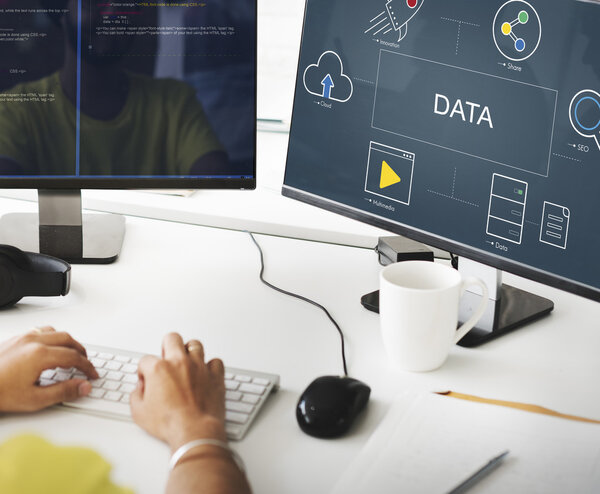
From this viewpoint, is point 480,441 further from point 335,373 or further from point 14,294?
point 14,294

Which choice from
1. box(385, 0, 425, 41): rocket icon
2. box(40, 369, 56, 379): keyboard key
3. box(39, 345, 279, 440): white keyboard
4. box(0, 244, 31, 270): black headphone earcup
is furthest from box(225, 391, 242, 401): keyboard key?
box(385, 0, 425, 41): rocket icon

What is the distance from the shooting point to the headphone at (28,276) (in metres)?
1.12

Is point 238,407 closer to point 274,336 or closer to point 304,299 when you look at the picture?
point 274,336

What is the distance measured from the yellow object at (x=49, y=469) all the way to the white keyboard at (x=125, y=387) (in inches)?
2.8

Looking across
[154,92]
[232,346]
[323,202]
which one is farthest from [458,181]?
[154,92]

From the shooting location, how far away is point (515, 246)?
3.35 ft

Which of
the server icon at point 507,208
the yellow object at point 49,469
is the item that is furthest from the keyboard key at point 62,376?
the server icon at point 507,208

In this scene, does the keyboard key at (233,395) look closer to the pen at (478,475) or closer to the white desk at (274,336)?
the white desk at (274,336)

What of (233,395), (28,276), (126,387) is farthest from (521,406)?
(28,276)

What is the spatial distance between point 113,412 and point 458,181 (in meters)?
0.54

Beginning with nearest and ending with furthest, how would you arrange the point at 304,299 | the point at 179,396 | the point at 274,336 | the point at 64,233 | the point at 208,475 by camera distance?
the point at 208,475, the point at 179,396, the point at 274,336, the point at 304,299, the point at 64,233

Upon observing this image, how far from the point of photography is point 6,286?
1112mm

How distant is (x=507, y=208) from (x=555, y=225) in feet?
0.22

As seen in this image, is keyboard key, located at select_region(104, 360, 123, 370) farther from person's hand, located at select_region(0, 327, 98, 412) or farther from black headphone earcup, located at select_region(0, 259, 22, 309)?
black headphone earcup, located at select_region(0, 259, 22, 309)
